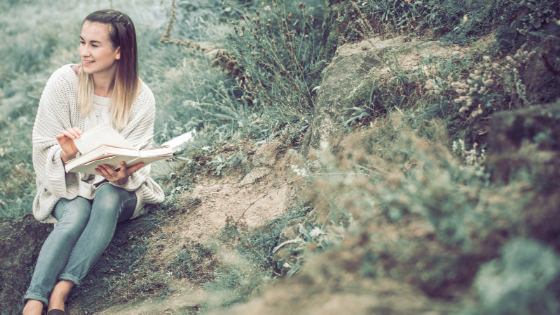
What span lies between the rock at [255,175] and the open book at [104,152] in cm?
92

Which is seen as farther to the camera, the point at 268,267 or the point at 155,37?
the point at 155,37

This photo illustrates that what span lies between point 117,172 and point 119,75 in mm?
781

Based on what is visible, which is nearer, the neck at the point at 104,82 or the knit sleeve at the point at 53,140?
the knit sleeve at the point at 53,140

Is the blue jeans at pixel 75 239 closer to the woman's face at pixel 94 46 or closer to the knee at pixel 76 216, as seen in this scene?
the knee at pixel 76 216

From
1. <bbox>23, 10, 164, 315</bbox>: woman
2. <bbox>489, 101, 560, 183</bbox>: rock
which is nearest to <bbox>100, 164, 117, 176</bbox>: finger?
<bbox>23, 10, 164, 315</bbox>: woman

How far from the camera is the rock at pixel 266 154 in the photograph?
125 inches

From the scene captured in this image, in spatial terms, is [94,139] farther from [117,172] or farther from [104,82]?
[104,82]

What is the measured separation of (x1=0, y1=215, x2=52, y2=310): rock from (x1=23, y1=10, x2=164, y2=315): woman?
1.01ft

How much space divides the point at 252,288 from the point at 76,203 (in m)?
1.40

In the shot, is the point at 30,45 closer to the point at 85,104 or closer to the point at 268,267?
the point at 85,104

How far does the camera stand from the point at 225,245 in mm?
2469

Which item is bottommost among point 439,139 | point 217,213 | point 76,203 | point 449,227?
point 217,213

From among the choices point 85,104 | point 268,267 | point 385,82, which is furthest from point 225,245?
point 385,82

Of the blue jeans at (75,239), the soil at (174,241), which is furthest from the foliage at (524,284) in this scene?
the blue jeans at (75,239)
